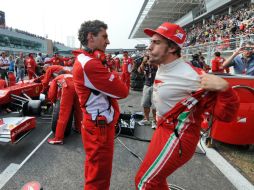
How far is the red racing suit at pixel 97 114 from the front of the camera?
2365 mm

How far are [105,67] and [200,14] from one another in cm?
3494

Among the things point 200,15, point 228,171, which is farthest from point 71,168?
point 200,15

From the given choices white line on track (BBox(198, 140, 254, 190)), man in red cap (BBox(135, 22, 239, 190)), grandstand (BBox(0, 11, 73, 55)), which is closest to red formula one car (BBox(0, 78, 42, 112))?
white line on track (BBox(198, 140, 254, 190))

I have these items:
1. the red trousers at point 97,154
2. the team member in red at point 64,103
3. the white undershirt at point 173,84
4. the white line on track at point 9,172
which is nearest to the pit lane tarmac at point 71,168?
the white line on track at point 9,172

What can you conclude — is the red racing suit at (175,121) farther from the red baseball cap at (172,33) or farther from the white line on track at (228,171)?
the white line on track at (228,171)

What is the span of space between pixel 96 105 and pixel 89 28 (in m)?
0.77

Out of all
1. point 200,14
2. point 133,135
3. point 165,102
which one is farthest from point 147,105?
point 200,14

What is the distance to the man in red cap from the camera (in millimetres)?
1945

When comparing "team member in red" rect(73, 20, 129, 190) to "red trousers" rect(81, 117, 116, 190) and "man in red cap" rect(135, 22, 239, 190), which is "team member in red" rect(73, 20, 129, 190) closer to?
"red trousers" rect(81, 117, 116, 190)

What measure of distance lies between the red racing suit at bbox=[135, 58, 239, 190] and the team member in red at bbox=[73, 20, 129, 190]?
509 millimetres

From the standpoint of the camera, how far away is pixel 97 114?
2.49 m

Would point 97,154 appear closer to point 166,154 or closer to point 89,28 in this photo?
point 166,154

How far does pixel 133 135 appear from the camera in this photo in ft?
16.7

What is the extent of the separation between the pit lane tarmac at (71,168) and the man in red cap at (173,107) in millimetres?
1228
